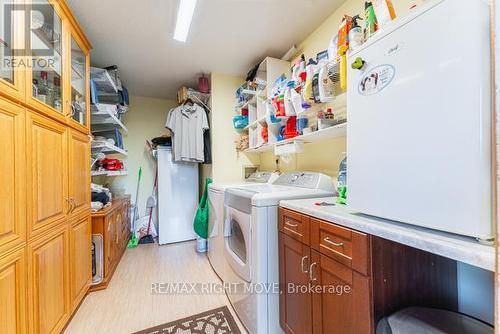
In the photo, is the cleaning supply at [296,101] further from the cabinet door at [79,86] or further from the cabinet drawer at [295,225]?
the cabinet door at [79,86]

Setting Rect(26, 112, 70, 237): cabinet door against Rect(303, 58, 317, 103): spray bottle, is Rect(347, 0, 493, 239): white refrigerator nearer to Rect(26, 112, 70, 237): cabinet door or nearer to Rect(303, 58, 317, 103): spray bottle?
Rect(303, 58, 317, 103): spray bottle

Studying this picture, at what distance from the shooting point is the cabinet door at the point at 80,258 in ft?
5.38

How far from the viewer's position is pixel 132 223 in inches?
144

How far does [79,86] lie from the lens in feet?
6.37

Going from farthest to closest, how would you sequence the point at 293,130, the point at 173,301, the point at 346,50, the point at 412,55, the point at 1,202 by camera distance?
the point at 293,130 → the point at 173,301 → the point at 346,50 → the point at 1,202 → the point at 412,55

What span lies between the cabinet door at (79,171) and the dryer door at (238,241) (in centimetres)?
119

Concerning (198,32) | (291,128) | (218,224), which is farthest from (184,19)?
(218,224)

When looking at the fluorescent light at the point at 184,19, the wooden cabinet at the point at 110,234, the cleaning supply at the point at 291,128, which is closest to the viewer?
the fluorescent light at the point at 184,19

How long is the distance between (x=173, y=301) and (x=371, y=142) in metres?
2.03

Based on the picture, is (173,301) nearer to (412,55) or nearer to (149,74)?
(412,55)

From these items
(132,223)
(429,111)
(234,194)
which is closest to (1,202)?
(234,194)

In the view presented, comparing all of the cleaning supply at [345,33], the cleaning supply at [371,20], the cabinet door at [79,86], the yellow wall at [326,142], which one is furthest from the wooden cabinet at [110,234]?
the cleaning supply at [371,20]

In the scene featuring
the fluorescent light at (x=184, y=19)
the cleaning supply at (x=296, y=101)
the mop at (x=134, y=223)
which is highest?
the fluorescent light at (x=184, y=19)

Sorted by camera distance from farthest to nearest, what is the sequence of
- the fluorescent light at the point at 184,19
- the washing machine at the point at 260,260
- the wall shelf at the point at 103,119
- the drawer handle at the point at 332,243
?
the wall shelf at the point at 103,119
the fluorescent light at the point at 184,19
the washing machine at the point at 260,260
the drawer handle at the point at 332,243
